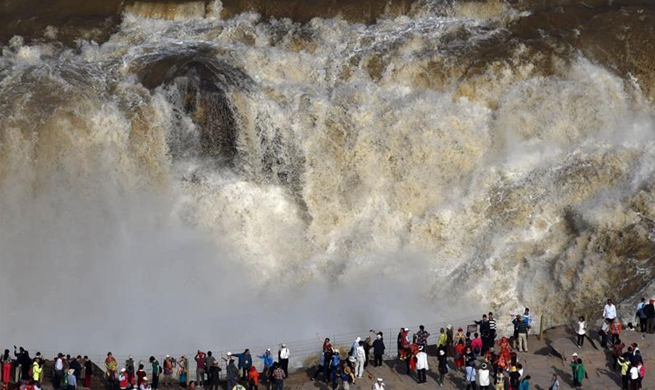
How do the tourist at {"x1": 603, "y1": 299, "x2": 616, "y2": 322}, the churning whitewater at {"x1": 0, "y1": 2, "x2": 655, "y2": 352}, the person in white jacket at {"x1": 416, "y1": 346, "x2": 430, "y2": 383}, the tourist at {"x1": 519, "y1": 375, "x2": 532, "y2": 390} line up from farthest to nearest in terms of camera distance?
1. the churning whitewater at {"x1": 0, "y1": 2, "x2": 655, "y2": 352}
2. the tourist at {"x1": 603, "y1": 299, "x2": 616, "y2": 322}
3. the person in white jacket at {"x1": 416, "y1": 346, "x2": 430, "y2": 383}
4. the tourist at {"x1": 519, "y1": 375, "x2": 532, "y2": 390}

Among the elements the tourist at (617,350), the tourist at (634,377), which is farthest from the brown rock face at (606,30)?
the tourist at (634,377)

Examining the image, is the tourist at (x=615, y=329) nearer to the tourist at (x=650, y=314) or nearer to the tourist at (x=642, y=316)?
the tourist at (x=642, y=316)

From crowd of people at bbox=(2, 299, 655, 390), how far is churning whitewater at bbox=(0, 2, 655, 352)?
19.3 feet

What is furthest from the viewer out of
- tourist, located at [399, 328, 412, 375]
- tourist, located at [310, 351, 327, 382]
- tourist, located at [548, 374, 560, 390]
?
tourist, located at [399, 328, 412, 375]

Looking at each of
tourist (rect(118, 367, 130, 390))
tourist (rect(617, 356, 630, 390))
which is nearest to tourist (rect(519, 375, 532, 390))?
tourist (rect(617, 356, 630, 390))

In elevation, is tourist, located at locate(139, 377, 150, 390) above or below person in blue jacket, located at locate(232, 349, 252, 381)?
below

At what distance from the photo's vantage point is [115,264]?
45.6m

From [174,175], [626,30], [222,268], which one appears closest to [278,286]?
[222,268]

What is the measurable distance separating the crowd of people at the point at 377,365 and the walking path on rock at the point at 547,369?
166 millimetres

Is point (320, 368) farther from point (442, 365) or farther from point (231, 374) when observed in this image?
point (442, 365)

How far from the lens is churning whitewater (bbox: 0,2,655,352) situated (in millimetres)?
44438

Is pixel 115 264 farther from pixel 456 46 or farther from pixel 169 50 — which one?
pixel 456 46

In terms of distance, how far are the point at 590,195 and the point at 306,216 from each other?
968 centimetres

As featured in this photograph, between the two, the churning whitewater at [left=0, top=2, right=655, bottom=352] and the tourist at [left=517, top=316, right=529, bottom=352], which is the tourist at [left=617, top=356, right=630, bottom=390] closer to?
the tourist at [left=517, top=316, right=529, bottom=352]
